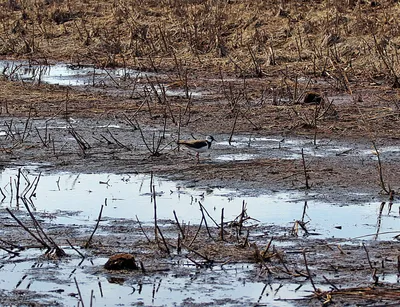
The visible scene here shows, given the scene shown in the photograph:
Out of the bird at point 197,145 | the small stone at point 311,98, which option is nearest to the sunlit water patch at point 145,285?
the bird at point 197,145

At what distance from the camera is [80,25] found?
72.0ft

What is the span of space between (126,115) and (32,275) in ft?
20.9

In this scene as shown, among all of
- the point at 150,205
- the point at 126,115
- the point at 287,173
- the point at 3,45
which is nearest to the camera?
the point at 150,205

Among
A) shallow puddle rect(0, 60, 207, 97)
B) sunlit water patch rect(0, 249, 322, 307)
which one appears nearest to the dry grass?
shallow puddle rect(0, 60, 207, 97)

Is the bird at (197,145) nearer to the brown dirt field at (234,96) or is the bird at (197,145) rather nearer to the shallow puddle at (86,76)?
the brown dirt field at (234,96)

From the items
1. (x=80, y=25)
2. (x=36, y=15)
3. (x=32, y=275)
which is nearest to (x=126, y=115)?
(x=32, y=275)

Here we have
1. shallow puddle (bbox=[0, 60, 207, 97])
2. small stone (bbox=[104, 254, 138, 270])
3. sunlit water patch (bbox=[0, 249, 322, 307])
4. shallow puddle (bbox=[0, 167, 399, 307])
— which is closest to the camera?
sunlit water patch (bbox=[0, 249, 322, 307])

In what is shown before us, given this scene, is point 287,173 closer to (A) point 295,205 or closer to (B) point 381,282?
(A) point 295,205

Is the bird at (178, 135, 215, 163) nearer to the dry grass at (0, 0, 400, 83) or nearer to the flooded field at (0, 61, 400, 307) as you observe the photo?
the flooded field at (0, 61, 400, 307)

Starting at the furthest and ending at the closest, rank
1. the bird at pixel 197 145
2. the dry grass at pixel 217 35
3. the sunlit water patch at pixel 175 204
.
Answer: the dry grass at pixel 217 35
the bird at pixel 197 145
the sunlit water patch at pixel 175 204

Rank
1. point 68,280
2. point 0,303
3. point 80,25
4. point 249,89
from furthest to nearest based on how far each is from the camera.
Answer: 1. point 80,25
2. point 249,89
3. point 68,280
4. point 0,303

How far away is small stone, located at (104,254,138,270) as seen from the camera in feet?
21.3

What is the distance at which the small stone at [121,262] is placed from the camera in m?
6.48

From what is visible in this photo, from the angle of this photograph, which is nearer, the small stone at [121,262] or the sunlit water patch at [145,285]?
the sunlit water patch at [145,285]
